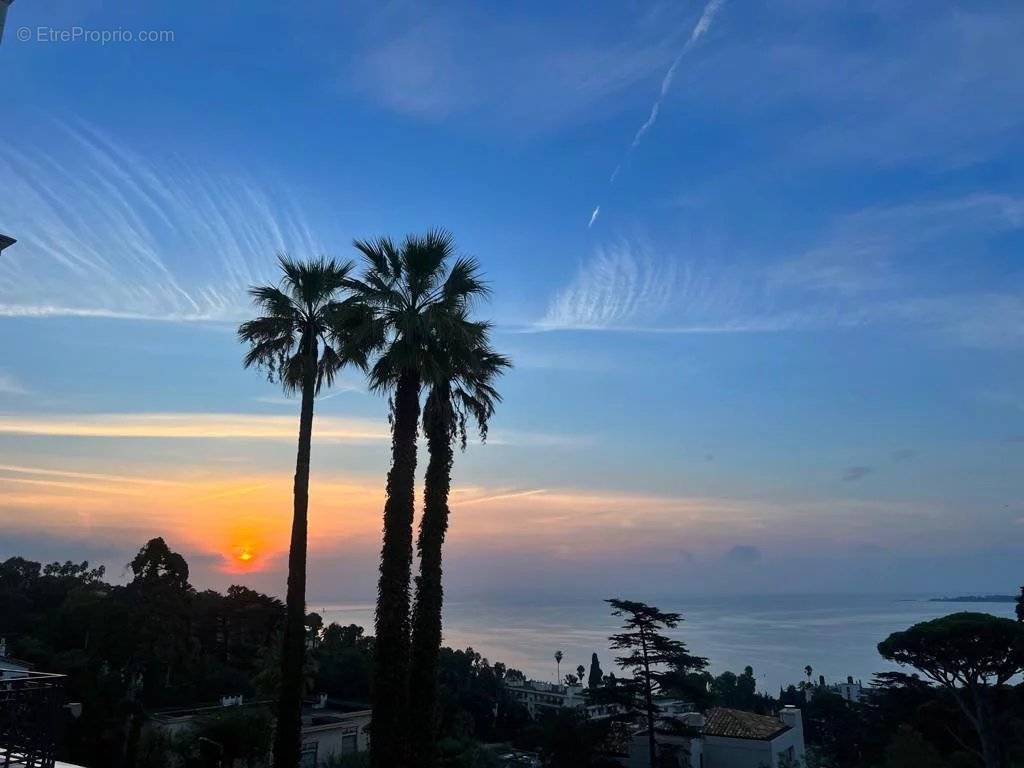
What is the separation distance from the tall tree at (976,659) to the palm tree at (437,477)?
2370 centimetres

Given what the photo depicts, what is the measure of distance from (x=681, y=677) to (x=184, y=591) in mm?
36302

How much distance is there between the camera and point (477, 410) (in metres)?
20.1

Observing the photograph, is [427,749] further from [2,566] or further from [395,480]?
[2,566]

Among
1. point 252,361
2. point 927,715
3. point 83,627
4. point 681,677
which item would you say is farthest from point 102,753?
point 927,715

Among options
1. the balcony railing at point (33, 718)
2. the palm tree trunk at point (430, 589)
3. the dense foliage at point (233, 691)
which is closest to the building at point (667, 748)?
the dense foliage at point (233, 691)

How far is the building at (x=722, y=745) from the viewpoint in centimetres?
3541

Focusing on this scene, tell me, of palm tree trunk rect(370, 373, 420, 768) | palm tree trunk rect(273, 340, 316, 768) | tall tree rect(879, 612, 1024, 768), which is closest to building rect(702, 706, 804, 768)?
tall tree rect(879, 612, 1024, 768)

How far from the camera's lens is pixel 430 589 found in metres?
17.8

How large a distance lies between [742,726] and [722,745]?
188cm

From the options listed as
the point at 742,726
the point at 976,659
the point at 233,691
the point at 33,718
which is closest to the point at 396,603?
the point at 33,718

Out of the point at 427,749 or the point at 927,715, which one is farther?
the point at 927,715

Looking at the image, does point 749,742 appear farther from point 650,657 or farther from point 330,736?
point 330,736

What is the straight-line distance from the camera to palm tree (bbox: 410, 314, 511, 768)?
16.9 m

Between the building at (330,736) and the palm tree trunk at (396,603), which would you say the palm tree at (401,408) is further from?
the building at (330,736)
